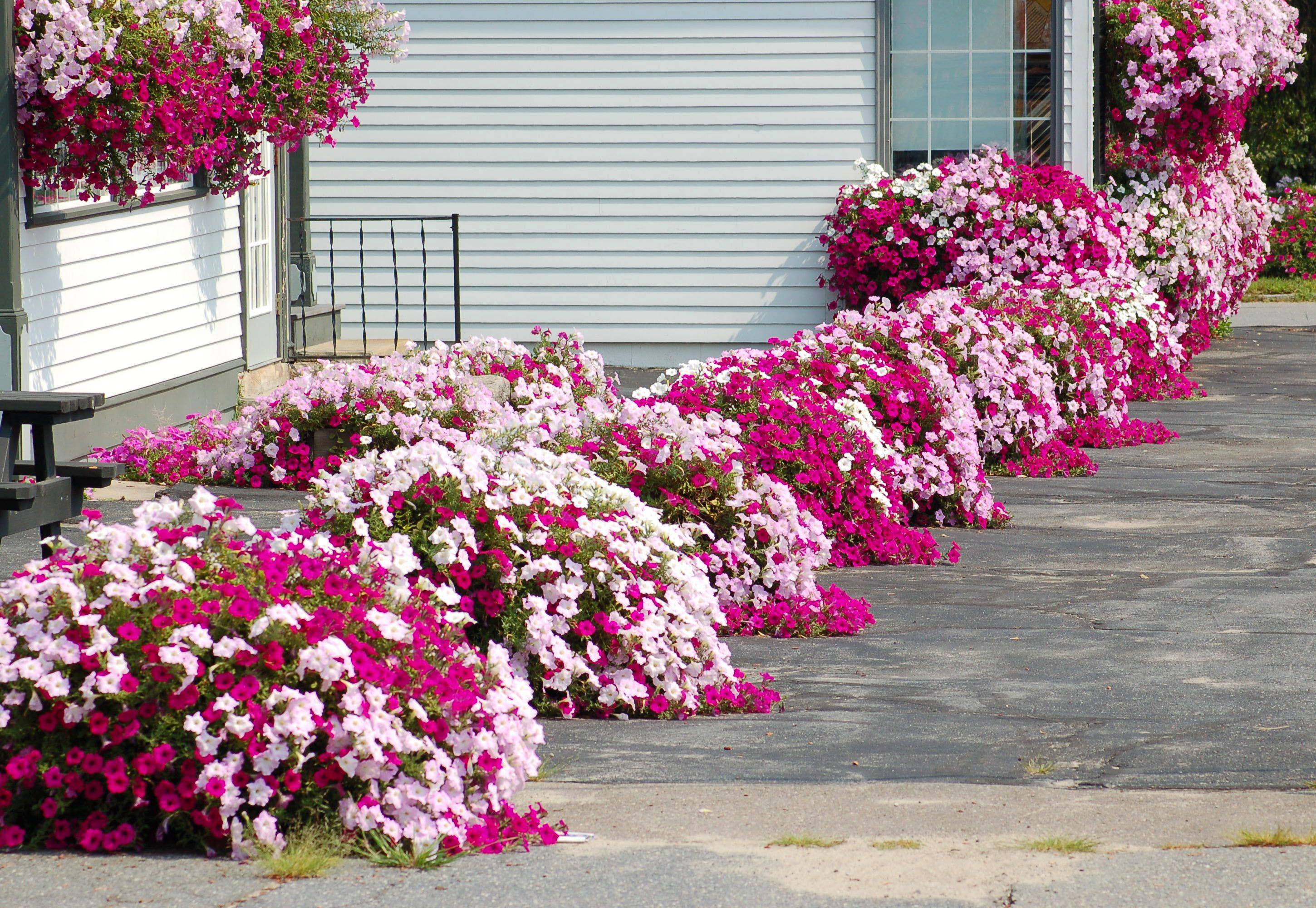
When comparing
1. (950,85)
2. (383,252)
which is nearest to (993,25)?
(950,85)

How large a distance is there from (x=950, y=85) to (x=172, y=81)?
8.66 metres

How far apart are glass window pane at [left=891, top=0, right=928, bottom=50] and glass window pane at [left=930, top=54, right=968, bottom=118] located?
198mm

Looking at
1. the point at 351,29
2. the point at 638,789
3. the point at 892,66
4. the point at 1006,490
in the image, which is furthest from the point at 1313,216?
the point at 638,789

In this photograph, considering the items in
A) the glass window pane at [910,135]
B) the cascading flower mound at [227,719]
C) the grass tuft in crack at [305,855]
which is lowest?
the grass tuft in crack at [305,855]

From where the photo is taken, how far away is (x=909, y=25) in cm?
1552

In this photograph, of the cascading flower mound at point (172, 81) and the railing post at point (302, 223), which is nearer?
the cascading flower mound at point (172, 81)

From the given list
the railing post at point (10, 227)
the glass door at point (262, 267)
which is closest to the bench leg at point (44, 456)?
the railing post at point (10, 227)

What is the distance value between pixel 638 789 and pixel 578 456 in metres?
1.77

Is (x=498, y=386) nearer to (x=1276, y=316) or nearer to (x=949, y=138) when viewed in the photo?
(x=949, y=138)

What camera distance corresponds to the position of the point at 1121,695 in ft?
19.4

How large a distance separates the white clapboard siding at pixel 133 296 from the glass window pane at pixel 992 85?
23.4 feet

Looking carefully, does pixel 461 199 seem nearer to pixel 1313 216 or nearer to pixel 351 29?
pixel 351 29

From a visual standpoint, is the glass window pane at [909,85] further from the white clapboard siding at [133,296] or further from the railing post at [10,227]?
the railing post at [10,227]

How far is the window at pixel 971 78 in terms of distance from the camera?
15.5m
